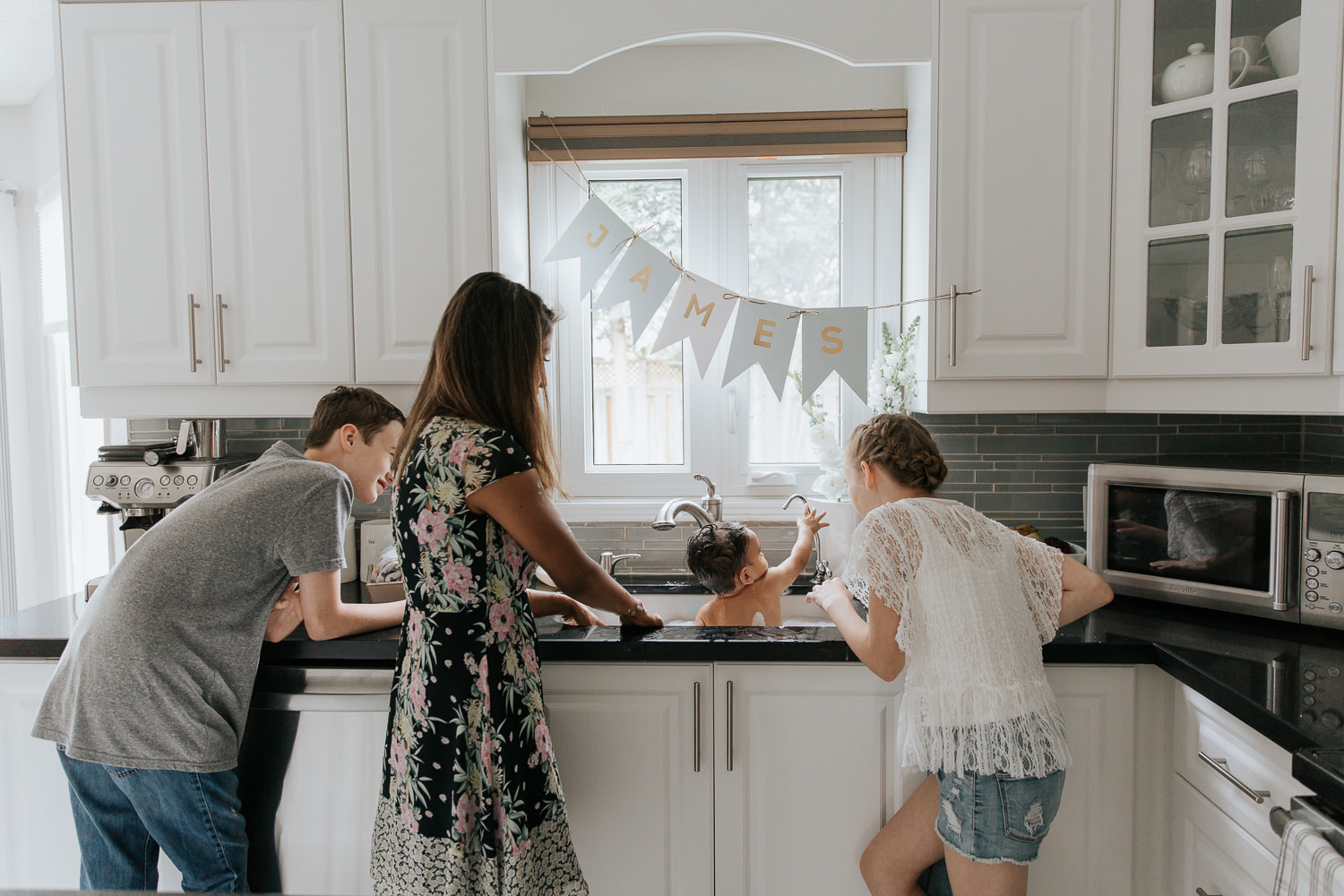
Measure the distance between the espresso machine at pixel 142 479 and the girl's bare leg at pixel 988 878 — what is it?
5.63 feet

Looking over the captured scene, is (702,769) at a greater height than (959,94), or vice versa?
(959,94)

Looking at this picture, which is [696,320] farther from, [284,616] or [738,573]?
[284,616]

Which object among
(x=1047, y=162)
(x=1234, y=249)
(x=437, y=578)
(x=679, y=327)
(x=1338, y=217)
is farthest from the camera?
(x=679, y=327)

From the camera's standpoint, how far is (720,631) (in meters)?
1.45

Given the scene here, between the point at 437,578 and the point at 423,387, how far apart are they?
31 centimetres

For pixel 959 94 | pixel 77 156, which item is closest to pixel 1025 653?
pixel 959 94

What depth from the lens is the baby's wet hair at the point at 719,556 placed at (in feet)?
5.62

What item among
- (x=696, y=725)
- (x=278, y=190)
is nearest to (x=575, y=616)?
(x=696, y=725)

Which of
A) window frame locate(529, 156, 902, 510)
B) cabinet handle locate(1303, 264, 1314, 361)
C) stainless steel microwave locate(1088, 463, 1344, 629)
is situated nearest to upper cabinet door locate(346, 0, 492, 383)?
window frame locate(529, 156, 902, 510)

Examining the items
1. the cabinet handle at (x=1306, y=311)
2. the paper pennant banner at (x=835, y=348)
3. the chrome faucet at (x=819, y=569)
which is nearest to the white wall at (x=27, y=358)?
the paper pennant banner at (x=835, y=348)

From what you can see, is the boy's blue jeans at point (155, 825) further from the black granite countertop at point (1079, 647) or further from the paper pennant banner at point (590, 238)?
the paper pennant banner at point (590, 238)

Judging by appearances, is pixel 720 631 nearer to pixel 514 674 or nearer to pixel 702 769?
pixel 702 769

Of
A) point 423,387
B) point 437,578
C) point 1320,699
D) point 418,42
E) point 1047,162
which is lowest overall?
point 1320,699

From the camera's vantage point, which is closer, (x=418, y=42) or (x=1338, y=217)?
(x=1338, y=217)
